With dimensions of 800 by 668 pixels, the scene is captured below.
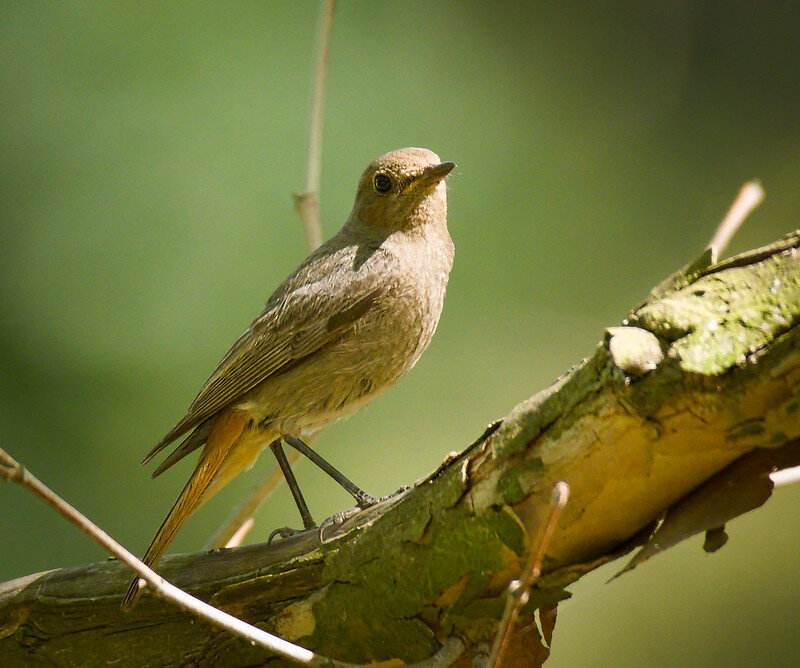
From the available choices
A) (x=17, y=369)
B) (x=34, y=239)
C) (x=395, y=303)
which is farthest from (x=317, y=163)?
(x=34, y=239)

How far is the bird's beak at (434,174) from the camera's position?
146 inches

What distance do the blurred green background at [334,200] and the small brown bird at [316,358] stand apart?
1873 millimetres

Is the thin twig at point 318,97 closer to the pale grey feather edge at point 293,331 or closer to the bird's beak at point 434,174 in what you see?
the pale grey feather edge at point 293,331

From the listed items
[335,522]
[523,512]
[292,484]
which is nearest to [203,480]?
[292,484]

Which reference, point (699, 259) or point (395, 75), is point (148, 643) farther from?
point (395, 75)

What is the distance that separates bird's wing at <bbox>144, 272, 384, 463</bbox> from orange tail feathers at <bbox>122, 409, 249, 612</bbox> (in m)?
0.08

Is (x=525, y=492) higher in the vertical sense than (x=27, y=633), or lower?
lower

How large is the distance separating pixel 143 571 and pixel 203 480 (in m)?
1.60

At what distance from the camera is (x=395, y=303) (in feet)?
11.7

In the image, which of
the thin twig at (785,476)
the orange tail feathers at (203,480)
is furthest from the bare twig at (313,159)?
the thin twig at (785,476)

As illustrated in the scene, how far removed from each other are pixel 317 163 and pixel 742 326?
1.99 meters

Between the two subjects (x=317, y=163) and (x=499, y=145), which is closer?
(x=317, y=163)

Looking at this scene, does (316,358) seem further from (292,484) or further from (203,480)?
(203,480)

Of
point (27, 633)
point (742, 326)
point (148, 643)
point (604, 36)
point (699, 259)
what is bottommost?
Result: point (742, 326)
